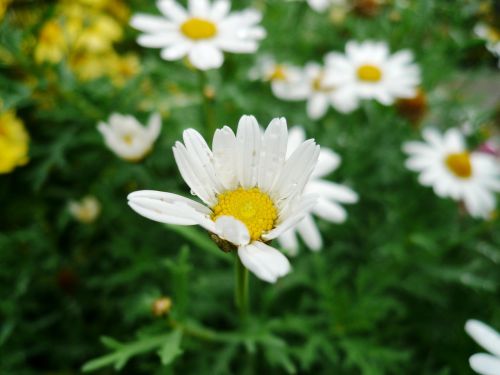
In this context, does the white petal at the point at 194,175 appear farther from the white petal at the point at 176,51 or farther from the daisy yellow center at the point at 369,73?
the daisy yellow center at the point at 369,73

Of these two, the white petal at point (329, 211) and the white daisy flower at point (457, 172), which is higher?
the white daisy flower at point (457, 172)

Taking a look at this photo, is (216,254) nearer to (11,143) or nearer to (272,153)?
(272,153)

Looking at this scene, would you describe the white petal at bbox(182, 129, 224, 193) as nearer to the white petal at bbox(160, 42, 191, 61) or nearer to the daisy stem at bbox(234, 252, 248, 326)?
the daisy stem at bbox(234, 252, 248, 326)

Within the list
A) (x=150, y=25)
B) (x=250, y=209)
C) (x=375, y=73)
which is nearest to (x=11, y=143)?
(x=150, y=25)

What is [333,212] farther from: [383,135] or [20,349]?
[20,349]

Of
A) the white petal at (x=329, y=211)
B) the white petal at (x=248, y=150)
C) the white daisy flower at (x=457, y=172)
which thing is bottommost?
the white petal at (x=248, y=150)

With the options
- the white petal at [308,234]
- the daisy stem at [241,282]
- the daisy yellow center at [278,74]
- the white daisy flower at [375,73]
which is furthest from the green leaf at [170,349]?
the daisy yellow center at [278,74]

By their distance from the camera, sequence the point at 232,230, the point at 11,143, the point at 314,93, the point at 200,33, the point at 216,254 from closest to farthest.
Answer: the point at 232,230, the point at 216,254, the point at 200,33, the point at 11,143, the point at 314,93
